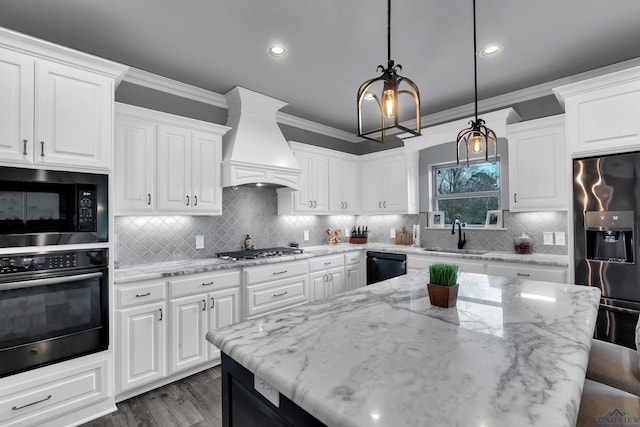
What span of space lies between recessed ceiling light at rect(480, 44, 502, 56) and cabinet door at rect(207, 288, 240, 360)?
3139 mm

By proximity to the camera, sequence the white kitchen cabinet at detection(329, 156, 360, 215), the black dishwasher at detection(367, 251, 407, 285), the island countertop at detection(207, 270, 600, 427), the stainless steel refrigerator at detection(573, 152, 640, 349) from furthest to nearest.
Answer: the white kitchen cabinet at detection(329, 156, 360, 215), the black dishwasher at detection(367, 251, 407, 285), the stainless steel refrigerator at detection(573, 152, 640, 349), the island countertop at detection(207, 270, 600, 427)

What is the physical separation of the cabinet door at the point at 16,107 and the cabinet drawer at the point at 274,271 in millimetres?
1912

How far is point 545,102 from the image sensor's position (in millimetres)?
3480

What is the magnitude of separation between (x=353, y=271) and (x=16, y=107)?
3.73 m

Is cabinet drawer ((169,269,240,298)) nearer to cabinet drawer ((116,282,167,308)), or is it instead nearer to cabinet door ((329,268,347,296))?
cabinet drawer ((116,282,167,308))

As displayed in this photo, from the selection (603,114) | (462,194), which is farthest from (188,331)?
(603,114)

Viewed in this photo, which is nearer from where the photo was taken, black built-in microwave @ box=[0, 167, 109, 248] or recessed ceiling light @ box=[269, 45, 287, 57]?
black built-in microwave @ box=[0, 167, 109, 248]

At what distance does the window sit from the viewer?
4066 mm

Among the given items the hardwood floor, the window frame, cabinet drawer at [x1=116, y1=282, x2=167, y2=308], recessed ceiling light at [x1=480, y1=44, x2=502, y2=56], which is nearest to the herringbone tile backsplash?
the window frame

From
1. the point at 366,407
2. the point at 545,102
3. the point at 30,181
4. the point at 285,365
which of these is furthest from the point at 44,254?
the point at 545,102

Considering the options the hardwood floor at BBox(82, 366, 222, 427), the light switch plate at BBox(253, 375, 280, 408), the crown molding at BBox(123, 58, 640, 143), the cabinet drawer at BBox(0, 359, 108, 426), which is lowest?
the hardwood floor at BBox(82, 366, 222, 427)

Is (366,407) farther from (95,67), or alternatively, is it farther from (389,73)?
(95,67)

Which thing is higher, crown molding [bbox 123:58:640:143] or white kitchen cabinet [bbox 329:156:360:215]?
crown molding [bbox 123:58:640:143]

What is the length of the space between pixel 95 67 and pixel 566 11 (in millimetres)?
3340
